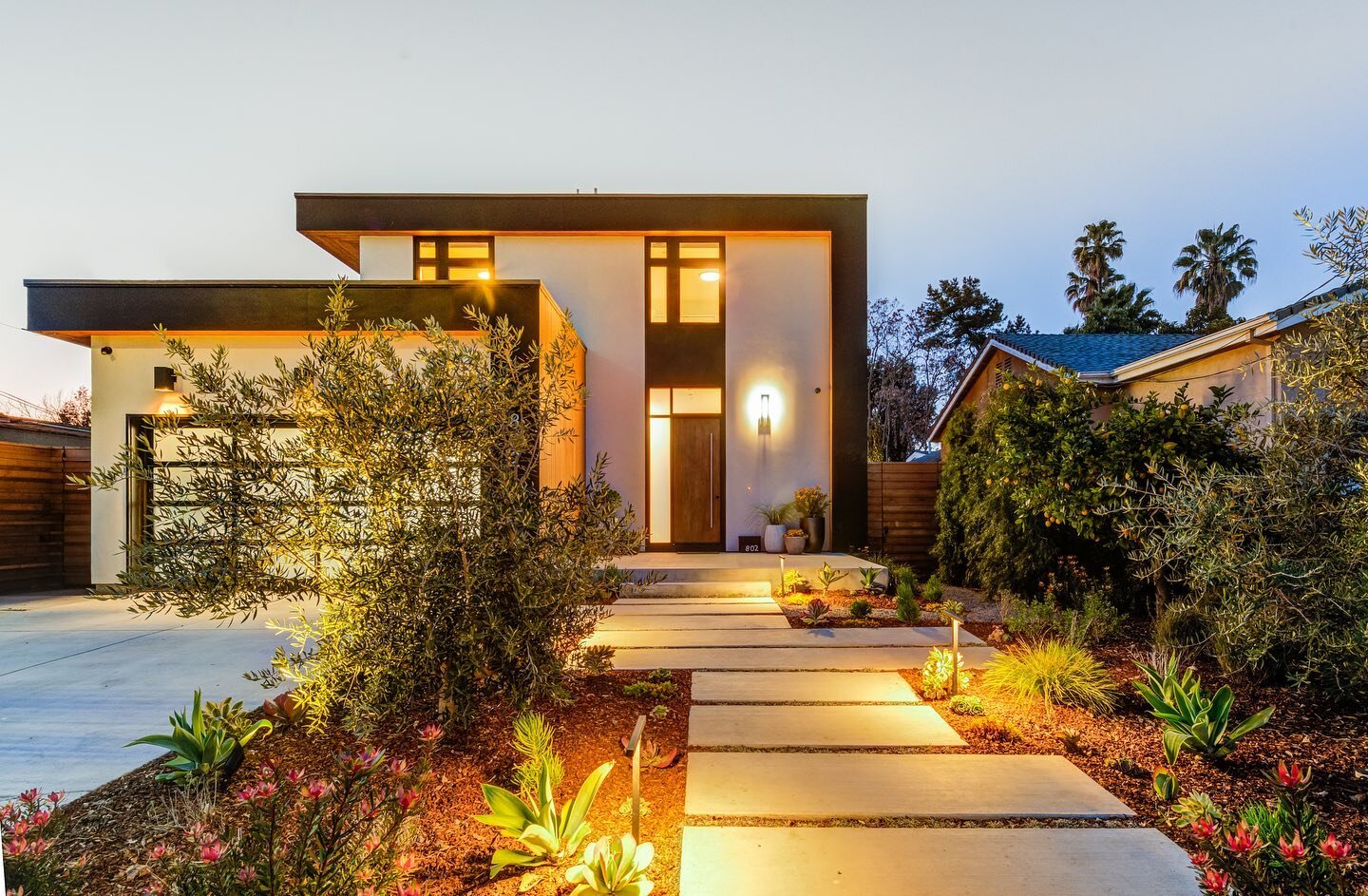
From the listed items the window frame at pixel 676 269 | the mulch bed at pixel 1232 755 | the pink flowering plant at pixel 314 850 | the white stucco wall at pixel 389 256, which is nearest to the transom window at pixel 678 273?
the window frame at pixel 676 269

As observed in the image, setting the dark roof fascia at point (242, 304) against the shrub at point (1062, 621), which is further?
the dark roof fascia at point (242, 304)

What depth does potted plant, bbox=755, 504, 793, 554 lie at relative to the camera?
9930 millimetres

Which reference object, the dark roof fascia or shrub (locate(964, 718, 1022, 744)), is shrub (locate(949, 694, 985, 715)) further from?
the dark roof fascia

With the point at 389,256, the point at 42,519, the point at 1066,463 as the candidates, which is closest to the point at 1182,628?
the point at 1066,463

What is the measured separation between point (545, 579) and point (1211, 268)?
1204 inches

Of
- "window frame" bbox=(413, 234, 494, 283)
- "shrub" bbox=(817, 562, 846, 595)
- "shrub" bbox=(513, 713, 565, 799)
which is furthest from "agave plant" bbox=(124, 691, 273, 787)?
"window frame" bbox=(413, 234, 494, 283)

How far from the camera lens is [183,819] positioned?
2.48 metres

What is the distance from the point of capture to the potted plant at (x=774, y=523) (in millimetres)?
9930

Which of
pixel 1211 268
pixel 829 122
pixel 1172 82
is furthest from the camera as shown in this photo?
pixel 1211 268

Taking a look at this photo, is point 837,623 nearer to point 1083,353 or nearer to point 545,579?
point 545,579

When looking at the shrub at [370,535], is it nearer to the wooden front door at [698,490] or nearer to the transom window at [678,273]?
the wooden front door at [698,490]

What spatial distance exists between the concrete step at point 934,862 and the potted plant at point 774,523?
7.38 metres

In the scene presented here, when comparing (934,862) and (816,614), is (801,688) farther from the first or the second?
(934,862)

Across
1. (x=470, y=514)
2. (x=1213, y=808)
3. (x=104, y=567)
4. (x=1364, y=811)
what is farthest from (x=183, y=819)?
(x=104, y=567)
